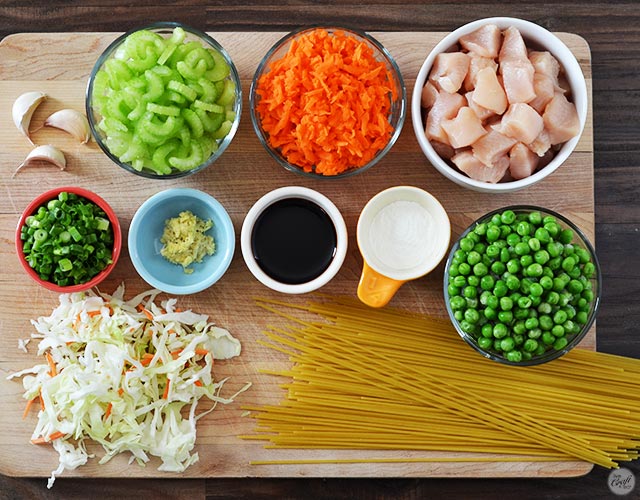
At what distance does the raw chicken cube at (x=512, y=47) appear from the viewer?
223 centimetres

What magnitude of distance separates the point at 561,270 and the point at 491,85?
0.64 meters

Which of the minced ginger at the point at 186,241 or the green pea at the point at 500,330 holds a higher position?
the minced ginger at the point at 186,241

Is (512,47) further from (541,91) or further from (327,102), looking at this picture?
(327,102)

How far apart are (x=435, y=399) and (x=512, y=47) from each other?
1239 mm

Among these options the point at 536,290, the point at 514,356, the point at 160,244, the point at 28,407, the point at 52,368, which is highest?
the point at 536,290

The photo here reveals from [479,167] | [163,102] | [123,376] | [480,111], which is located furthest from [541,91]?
[123,376]

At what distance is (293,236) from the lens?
2.37 metres

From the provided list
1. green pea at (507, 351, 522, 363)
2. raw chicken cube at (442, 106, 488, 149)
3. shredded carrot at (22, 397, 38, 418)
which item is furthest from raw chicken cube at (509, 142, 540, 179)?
→ shredded carrot at (22, 397, 38, 418)

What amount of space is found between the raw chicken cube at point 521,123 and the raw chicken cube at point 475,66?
6.2 inches

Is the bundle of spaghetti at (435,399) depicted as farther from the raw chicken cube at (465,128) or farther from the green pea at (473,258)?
the raw chicken cube at (465,128)

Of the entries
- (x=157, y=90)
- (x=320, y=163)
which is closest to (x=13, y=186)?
(x=157, y=90)

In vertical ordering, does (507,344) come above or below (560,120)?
below

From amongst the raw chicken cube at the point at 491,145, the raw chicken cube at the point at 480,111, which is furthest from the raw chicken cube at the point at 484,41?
the raw chicken cube at the point at 491,145

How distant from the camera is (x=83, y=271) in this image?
226cm
